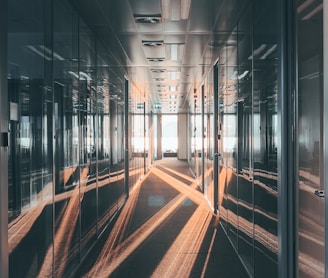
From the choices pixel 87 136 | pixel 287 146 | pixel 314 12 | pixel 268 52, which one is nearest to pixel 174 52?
pixel 87 136

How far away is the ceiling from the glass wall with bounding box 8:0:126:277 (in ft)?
1.00

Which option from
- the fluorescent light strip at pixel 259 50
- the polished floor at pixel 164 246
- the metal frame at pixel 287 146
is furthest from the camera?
the polished floor at pixel 164 246

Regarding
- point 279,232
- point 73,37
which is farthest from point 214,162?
point 279,232

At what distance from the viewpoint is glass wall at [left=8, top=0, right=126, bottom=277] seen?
2604 millimetres

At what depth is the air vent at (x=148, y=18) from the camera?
4812 mm

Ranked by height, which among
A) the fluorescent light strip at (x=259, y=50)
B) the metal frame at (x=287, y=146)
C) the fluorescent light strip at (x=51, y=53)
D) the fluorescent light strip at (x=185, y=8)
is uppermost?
the fluorescent light strip at (x=185, y=8)

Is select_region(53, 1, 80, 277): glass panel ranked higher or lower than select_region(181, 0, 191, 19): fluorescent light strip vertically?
lower

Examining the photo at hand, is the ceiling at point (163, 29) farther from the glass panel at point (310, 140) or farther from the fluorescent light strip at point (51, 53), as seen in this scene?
the glass panel at point (310, 140)

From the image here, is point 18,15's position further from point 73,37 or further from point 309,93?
point 309,93

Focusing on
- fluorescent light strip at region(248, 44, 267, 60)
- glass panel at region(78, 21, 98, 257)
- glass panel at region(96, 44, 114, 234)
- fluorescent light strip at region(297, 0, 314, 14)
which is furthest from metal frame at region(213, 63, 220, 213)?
fluorescent light strip at region(297, 0, 314, 14)

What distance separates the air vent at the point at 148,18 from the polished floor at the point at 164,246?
3.04m

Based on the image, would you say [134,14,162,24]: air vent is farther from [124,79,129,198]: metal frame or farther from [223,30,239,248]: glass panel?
[124,79,129,198]: metal frame

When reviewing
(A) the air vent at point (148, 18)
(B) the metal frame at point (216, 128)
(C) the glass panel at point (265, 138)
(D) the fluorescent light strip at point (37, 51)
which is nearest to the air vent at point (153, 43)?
(A) the air vent at point (148, 18)

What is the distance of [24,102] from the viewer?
2688 mm
